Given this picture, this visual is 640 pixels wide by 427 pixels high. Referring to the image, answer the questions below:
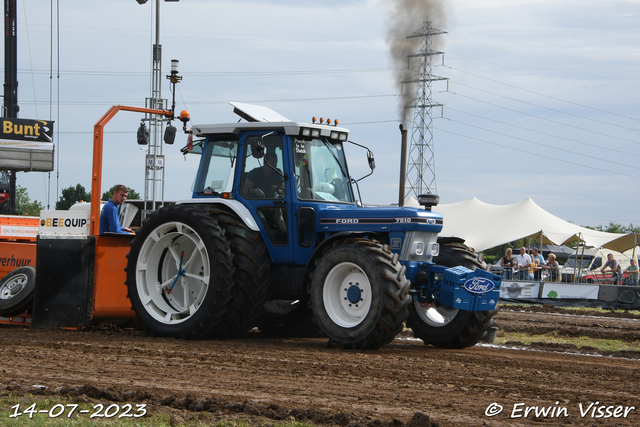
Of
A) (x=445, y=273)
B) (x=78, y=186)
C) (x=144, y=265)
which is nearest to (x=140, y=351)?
(x=144, y=265)

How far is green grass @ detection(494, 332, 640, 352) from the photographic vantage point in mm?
9988

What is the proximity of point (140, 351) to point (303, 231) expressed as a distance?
236 cm

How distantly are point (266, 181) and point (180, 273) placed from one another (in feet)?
5.33

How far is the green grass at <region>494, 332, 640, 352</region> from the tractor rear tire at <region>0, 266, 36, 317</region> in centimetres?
628

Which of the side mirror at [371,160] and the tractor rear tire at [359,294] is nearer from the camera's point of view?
the tractor rear tire at [359,294]

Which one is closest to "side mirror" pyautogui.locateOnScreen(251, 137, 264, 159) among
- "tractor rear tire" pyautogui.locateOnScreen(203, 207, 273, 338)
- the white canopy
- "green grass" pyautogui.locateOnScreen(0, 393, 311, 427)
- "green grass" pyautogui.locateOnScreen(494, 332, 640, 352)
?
"tractor rear tire" pyautogui.locateOnScreen(203, 207, 273, 338)

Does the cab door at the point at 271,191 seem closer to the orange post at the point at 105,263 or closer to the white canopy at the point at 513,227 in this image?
the orange post at the point at 105,263

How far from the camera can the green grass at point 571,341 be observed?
32.8 feet

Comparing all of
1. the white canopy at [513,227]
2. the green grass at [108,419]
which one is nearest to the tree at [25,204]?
the white canopy at [513,227]

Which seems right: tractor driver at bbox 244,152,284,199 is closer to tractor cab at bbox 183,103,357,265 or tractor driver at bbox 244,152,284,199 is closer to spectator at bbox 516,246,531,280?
tractor cab at bbox 183,103,357,265

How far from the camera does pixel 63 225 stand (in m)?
9.51

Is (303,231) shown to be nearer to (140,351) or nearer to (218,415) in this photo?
(140,351)

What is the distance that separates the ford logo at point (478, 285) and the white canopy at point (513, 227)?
21596 mm

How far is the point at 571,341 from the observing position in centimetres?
1070
